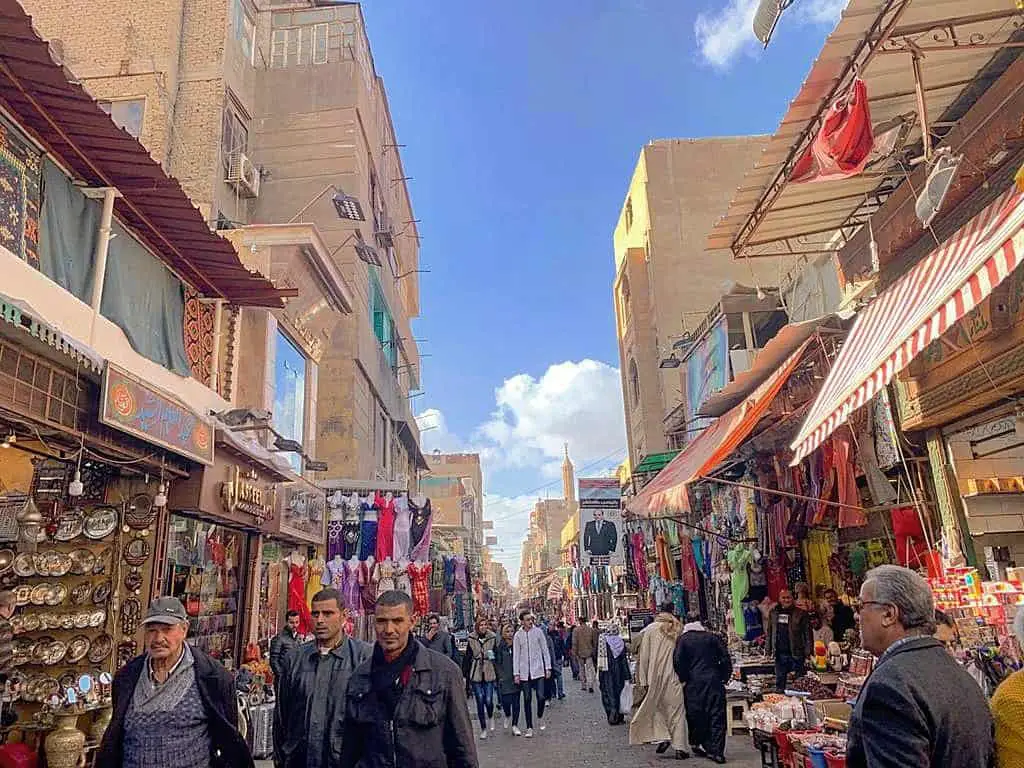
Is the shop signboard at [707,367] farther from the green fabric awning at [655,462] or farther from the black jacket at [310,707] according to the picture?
the black jacket at [310,707]

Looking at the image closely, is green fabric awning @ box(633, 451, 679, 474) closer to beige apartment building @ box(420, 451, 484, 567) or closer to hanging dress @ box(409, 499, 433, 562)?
hanging dress @ box(409, 499, 433, 562)

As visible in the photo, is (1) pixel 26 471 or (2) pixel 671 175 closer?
(1) pixel 26 471

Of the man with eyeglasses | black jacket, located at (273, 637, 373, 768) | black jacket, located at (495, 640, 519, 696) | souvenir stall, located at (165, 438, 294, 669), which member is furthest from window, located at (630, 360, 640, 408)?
the man with eyeglasses

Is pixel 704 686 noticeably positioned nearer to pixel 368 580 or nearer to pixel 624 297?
pixel 368 580

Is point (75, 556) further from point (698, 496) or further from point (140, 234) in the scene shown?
point (698, 496)

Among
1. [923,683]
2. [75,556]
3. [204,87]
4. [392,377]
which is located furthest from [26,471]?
[392,377]

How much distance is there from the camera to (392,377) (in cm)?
2562

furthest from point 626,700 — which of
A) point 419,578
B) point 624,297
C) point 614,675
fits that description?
point 624,297

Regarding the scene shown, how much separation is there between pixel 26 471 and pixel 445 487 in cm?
4767

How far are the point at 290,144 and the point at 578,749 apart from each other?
1768 cm

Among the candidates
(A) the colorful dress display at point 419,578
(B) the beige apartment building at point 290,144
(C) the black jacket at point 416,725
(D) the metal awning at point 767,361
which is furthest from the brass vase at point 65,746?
(A) the colorful dress display at point 419,578

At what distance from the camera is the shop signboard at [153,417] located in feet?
21.8

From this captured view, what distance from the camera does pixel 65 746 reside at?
21.0ft

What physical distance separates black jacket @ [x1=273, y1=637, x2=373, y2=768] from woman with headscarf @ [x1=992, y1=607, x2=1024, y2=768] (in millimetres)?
2788
